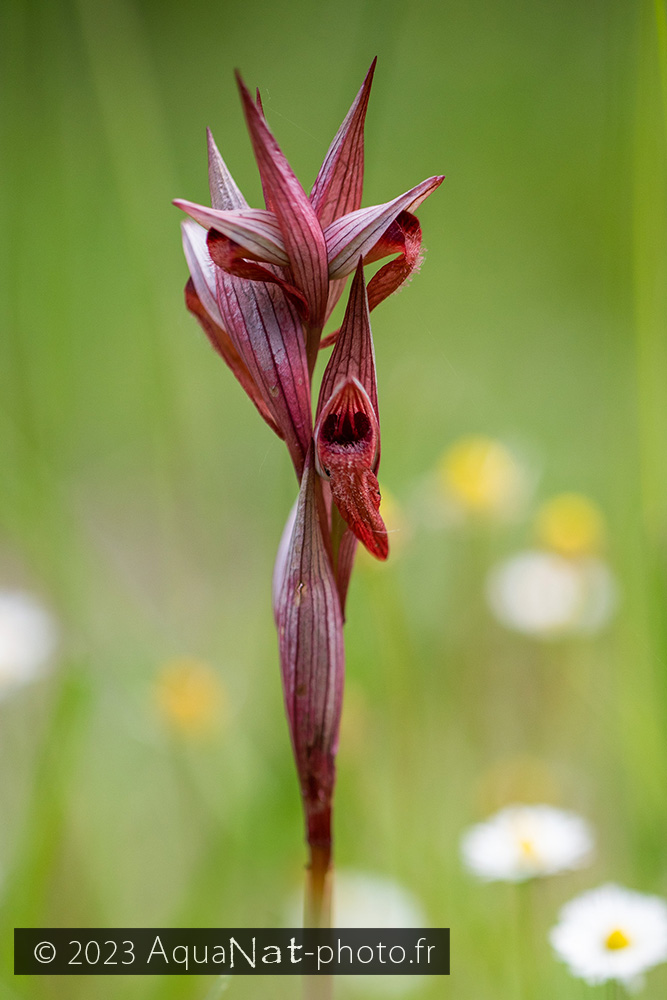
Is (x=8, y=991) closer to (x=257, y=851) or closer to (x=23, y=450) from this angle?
(x=257, y=851)

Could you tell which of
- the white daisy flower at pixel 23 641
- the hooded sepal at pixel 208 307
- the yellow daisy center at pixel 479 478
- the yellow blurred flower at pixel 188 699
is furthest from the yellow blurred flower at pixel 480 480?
the hooded sepal at pixel 208 307

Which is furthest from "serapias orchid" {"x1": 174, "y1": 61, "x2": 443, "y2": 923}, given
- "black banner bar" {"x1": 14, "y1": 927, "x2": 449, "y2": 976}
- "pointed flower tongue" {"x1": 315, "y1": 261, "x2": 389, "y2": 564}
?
"black banner bar" {"x1": 14, "y1": 927, "x2": 449, "y2": 976}

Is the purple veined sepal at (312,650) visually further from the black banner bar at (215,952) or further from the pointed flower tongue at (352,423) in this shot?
the black banner bar at (215,952)

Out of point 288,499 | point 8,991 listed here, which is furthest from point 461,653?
point 8,991

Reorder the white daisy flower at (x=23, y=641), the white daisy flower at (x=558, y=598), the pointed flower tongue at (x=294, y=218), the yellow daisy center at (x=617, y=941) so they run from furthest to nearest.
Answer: the white daisy flower at (x=558, y=598), the white daisy flower at (x=23, y=641), the yellow daisy center at (x=617, y=941), the pointed flower tongue at (x=294, y=218)

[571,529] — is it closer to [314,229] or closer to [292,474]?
[292,474]

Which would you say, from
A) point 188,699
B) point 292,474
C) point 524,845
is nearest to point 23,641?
point 188,699
